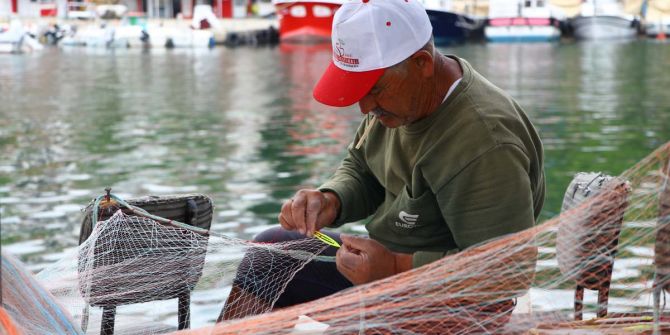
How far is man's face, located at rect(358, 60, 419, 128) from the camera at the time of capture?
269 cm

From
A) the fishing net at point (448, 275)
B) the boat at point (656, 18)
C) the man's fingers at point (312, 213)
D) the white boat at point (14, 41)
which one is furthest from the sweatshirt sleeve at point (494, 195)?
the boat at point (656, 18)

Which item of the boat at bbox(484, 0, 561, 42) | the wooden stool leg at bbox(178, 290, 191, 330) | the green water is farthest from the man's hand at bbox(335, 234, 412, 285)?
the boat at bbox(484, 0, 561, 42)

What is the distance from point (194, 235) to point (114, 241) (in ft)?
0.82

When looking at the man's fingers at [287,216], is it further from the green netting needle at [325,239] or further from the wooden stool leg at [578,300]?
the wooden stool leg at [578,300]

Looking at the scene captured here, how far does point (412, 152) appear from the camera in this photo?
9.20 feet

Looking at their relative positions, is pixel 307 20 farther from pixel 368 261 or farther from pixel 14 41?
pixel 368 261

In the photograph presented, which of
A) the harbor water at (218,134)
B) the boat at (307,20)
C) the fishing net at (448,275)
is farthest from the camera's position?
the boat at (307,20)

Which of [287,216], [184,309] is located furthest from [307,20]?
[287,216]

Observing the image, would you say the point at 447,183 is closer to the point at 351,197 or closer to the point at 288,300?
the point at 351,197

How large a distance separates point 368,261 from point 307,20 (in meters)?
45.8

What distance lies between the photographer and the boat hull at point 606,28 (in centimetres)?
4801

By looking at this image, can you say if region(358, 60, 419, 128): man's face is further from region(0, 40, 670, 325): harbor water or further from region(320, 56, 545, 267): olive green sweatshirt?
region(0, 40, 670, 325): harbor water

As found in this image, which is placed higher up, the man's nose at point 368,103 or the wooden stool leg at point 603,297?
the man's nose at point 368,103

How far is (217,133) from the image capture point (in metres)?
13.8
